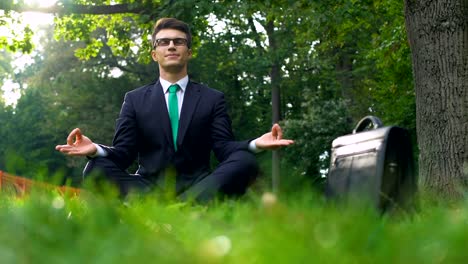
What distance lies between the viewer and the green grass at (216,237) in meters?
1.62

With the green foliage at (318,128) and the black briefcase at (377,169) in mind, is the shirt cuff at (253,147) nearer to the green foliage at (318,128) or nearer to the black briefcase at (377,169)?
the black briefcase at (377,169)

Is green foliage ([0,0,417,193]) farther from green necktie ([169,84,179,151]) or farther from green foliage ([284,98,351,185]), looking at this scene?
green necktie ([169,84,179,151])

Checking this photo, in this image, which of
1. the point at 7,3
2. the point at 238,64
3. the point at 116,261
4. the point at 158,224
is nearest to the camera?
the point at 116,261

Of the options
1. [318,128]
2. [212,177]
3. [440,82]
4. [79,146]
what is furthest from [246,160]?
[318,128]

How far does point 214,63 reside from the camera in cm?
4100

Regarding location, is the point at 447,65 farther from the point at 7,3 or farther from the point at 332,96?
the point at 332,96

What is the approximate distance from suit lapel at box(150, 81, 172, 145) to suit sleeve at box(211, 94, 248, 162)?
0.33 metres

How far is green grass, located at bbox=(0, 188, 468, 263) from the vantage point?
1.62 meters

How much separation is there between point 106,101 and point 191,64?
4.63 m

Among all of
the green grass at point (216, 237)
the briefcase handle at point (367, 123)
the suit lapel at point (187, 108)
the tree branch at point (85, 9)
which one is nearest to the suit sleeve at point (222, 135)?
the suit lapel at point (187, 108)

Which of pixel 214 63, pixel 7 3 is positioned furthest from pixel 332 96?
pixel 7 3

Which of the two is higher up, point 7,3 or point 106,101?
point 7,3

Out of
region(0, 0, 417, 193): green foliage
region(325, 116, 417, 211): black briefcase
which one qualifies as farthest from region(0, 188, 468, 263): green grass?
region(0, 0, 417, 193): green foliage

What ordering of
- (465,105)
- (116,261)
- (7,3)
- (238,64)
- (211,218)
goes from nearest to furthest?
1. (116,261)
2. (211,218)
3. (465,105)
4. (7,3)
5. (238,64)
